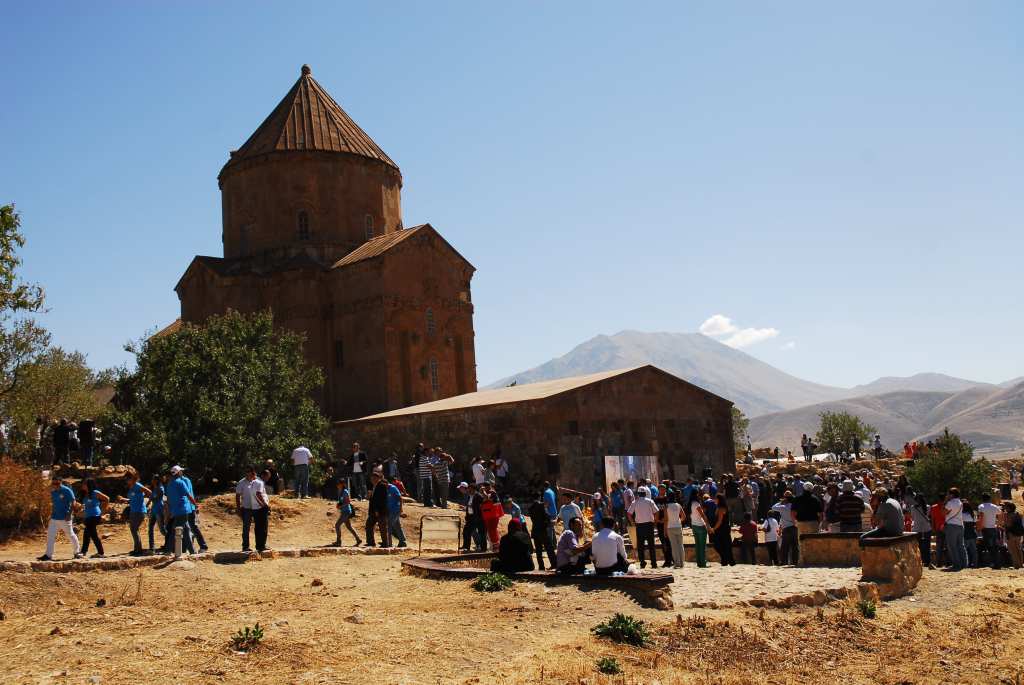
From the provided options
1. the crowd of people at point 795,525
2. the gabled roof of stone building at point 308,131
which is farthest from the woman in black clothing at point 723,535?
the gabled roof of stone building at point 308,131

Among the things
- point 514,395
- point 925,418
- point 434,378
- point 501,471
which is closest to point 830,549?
point 501,471

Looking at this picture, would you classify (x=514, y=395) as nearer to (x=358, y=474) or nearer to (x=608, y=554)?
(x=358, y=474)

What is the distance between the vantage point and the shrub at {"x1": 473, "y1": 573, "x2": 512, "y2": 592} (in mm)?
13298

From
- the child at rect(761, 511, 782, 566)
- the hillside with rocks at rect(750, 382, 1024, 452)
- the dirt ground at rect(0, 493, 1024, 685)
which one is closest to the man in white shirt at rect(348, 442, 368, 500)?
the dirt ground at rect(0, 493, 1024, 685)

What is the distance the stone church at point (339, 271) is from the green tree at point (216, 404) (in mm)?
7058

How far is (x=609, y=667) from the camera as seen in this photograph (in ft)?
32.9

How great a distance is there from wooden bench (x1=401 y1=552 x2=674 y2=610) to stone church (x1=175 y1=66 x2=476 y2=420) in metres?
19.3

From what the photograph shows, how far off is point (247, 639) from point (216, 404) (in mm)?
15536

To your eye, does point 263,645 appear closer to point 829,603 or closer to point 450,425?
point 829,603

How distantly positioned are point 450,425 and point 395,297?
8.16 meters

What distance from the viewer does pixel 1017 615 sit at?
44.4ft

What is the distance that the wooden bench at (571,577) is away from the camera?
12.6 meters

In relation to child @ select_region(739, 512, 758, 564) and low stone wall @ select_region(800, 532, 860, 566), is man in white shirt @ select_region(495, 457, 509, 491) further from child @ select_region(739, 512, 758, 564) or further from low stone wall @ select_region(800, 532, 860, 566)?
low stone wall @ select_region(800, 532, 860, 566)

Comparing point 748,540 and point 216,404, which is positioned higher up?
point 216,404
